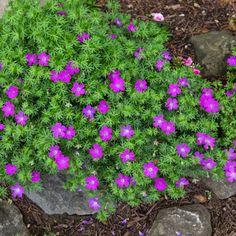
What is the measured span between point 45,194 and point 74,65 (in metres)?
1.47

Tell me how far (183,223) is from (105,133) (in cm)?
128

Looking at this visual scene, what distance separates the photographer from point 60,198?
3.94m

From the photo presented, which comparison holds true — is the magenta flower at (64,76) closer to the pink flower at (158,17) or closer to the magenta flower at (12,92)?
the magenta flower at (12,92)

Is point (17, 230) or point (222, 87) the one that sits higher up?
point (222, 87)

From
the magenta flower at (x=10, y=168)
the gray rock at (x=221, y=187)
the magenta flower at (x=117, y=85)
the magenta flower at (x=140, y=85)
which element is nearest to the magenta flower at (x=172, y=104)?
the magenta flower at (x=140, y=85)

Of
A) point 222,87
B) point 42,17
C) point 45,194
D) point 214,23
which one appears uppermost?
point 42,17

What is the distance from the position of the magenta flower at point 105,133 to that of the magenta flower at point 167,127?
521mm

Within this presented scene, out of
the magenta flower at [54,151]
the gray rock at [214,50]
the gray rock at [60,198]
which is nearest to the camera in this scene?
the magenta flower at [54,151]

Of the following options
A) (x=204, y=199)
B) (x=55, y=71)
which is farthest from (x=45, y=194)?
(x=204, y=199)

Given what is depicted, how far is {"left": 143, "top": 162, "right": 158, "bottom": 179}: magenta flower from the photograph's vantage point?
346 cm

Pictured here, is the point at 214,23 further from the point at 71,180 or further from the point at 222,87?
the point at 71,180

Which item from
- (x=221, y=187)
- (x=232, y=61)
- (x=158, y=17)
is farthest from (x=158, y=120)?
(x=158, y=17)

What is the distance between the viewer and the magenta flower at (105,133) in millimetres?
3492

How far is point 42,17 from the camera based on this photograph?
11.6ft
